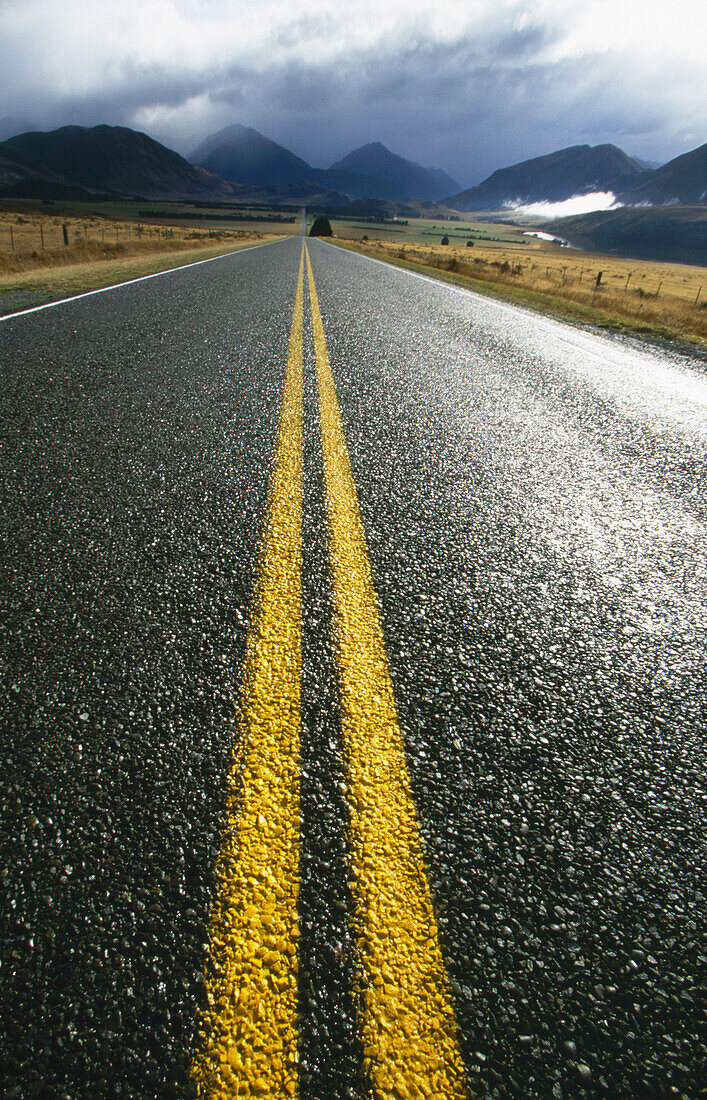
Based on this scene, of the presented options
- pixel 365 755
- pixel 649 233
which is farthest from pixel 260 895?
pixel 649 233

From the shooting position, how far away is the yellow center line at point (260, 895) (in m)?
0.73

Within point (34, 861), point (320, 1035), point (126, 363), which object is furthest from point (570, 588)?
point (126, 363)

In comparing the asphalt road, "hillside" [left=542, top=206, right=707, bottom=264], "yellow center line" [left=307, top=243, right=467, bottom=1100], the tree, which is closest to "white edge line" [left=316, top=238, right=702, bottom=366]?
the asphalt road

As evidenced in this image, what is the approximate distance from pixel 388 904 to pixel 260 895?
222mm

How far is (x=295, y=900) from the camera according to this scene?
0.91 meters

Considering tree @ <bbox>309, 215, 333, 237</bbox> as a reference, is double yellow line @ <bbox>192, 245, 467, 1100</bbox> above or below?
below

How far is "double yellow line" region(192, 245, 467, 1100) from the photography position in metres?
0.74

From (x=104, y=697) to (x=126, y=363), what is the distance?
364 cm

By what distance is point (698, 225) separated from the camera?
156125 millimetres

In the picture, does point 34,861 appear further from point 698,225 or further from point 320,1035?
point 698,225

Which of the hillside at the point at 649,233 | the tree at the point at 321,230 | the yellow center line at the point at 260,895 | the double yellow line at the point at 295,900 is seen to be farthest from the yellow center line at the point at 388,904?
the hillside at the point at 649,233

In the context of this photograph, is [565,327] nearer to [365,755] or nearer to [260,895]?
[365,755]

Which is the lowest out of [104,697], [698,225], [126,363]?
[104,697]

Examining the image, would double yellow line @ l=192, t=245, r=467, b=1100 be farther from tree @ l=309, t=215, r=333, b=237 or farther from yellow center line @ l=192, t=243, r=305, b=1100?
tree @ l=309, t=215, r=333, b=237
